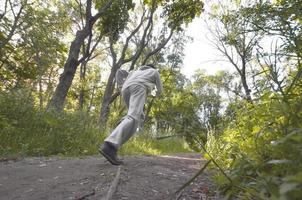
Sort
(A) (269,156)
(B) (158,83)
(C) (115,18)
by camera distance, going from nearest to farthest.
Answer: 1. (A) (269,156)
2. (B) (158,83)
3. (C) (115,18)

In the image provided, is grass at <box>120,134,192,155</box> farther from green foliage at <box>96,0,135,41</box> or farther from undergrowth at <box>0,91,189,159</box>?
green foliage at <box>96,0,135,41</box>

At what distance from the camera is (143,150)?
10633mm

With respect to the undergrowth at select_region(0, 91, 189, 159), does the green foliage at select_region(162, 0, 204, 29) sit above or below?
above

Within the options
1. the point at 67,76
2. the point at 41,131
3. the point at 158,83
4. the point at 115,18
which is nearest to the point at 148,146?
the point at 41,131

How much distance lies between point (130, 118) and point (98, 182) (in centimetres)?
166

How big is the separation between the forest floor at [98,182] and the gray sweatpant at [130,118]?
44 centimetres

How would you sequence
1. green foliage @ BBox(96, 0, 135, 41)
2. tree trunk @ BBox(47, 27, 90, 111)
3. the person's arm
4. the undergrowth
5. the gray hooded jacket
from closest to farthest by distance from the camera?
the gray hooded jacket → the person's arm → the undergrowth → tree trunk @ BBox(47, 27, 90, 111) → green foliage @ BBox(96, 0, 135, 41)

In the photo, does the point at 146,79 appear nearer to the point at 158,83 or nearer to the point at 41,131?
the point at 158,83

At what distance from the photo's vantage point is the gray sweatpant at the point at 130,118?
5.45 m

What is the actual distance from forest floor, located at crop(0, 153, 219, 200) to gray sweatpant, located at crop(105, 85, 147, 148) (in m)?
0.44

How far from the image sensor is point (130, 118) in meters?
5.66

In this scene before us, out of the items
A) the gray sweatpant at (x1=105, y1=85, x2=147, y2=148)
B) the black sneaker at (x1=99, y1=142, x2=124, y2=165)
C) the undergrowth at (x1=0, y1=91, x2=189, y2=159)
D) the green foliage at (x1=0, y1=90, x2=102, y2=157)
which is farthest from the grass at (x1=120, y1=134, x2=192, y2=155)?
the black sneaker at (x1=99, y1=142, x2=124, y2=165)

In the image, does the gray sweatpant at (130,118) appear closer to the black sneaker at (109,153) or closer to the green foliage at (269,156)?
the black sneaker at (109,153)

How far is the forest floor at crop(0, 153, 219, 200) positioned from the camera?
12.0 feet
